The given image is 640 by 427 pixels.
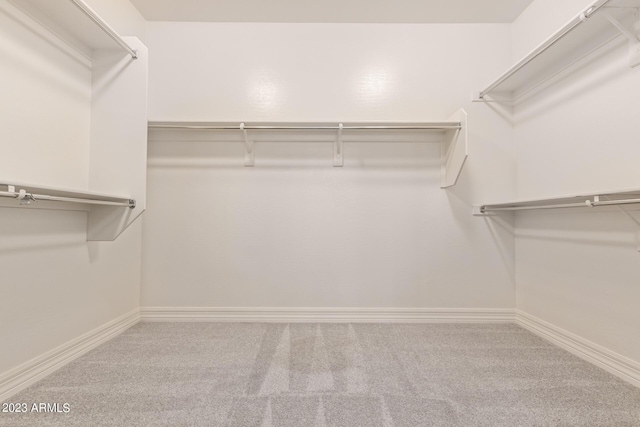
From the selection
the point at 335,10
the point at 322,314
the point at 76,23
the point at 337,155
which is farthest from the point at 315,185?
the point at 76,23

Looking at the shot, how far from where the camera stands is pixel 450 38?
2.19 metres

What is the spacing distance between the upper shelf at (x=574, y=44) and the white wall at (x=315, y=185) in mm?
291

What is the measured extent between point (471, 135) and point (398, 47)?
33.4 inches

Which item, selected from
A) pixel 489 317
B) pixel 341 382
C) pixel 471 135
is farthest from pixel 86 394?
pixel 471 135

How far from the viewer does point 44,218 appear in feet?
4.43

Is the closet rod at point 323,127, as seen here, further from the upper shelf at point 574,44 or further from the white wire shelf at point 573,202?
the white wire shelf at point 573,202

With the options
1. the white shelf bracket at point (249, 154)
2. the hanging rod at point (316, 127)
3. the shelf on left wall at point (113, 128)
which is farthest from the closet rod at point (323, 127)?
the shelf on left wall at point (113, 128)

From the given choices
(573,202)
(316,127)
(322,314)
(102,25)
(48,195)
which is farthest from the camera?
(322,314)

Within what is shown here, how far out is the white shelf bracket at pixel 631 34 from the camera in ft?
4.27

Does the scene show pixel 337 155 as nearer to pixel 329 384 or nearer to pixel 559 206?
pixel 559 206

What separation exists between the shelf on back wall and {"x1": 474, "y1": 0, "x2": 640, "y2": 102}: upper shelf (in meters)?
0.44

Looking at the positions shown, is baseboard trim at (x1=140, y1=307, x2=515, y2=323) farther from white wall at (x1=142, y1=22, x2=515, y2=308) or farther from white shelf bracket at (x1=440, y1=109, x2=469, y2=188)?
white shelf bracket at (x1=440, y1=109, x2=469, y2=188)

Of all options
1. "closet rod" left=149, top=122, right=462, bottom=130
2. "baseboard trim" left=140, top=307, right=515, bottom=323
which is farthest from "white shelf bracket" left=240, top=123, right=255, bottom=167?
"baseboard trim" left=140, top=307, right=515, bottom=323

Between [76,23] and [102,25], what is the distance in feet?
0.50
